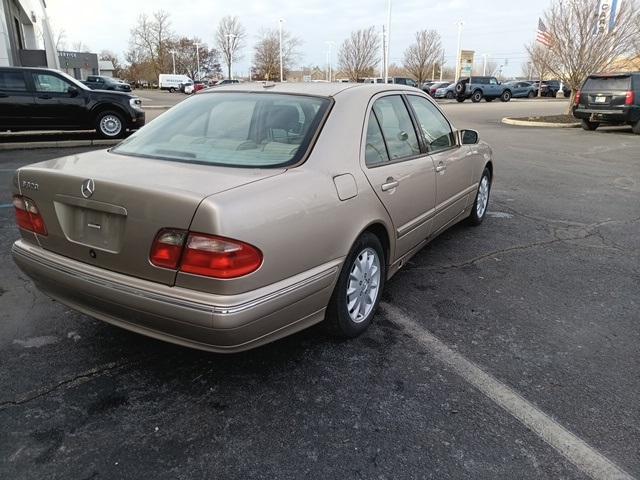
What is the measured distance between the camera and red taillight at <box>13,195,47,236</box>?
9.02ft

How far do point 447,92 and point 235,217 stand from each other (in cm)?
4062

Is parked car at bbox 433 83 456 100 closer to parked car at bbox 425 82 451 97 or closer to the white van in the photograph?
parked car at bbox 425 82 451 97

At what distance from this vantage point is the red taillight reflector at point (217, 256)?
7.29ft

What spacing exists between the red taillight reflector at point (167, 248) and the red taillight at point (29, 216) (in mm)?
830

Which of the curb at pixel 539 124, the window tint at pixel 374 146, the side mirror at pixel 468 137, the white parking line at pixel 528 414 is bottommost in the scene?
the curb at pixel 539 124

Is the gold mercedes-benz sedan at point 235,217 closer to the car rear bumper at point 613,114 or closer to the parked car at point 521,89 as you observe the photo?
the car rear bumper at point 613,114

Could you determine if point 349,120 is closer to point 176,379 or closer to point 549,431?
point 176,379

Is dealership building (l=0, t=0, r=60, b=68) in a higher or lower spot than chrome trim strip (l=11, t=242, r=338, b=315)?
higher

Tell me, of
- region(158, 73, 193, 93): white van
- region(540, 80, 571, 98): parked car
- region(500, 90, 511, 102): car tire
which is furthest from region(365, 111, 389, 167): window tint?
region(158, 73, 193, 93): white van

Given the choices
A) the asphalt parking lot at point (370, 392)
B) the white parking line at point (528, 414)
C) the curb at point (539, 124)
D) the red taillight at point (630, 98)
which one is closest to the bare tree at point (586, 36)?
the curb at point (539, 124)

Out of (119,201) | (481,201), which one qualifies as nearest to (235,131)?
(119,201)

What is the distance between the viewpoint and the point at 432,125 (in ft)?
14.1

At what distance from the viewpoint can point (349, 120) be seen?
3115 mm

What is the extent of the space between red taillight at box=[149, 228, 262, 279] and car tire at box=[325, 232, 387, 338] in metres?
0.76
